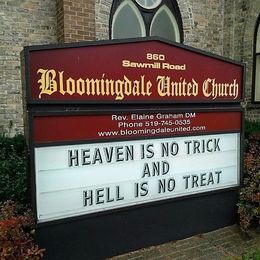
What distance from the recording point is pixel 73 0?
6434mm

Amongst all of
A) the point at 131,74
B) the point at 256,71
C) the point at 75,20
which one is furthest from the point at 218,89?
the point at 256,71

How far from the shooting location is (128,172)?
153 inches

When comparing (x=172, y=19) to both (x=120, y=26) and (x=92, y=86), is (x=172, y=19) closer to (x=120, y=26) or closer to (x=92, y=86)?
(x=120, y=26)

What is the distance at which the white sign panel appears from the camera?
11.3 ft

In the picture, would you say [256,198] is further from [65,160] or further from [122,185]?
[65,160]

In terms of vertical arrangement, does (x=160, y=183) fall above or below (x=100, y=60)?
below

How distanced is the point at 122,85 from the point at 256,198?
2311 mm

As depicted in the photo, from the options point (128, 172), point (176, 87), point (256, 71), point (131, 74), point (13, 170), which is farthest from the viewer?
point (256, 71)

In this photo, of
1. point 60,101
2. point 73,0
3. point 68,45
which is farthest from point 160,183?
point 73,0

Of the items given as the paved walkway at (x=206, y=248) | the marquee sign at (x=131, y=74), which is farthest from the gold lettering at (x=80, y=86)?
the paved walkway at (x=206, y=248)

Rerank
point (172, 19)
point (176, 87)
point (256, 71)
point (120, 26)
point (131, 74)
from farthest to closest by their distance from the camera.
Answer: point (256, 71), point (172, 19), point (120, 26), point (176, 87), point (131, 74)

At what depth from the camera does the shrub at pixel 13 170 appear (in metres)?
3.97

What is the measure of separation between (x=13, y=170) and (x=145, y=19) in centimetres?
504

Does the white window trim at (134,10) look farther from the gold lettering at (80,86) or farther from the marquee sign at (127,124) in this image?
the gold lettering at (80,86)
